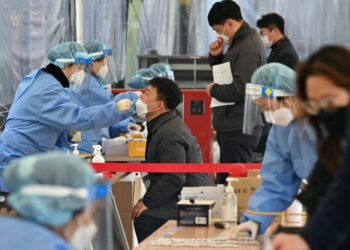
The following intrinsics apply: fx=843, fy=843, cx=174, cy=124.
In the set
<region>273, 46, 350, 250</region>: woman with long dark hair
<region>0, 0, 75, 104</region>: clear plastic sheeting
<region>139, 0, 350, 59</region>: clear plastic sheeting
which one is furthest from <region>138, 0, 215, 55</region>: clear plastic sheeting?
<region>273, 46, 350, 250</region>: woman with long dark hair

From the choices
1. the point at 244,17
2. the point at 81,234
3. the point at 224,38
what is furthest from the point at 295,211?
the point at 244,17

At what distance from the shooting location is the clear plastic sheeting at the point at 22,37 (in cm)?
654

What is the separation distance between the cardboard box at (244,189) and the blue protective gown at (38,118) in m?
1.41

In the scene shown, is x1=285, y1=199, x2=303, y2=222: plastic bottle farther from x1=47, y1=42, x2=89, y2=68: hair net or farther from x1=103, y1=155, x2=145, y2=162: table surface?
x1=103, y1=155, x2=145, y2=162: table surface

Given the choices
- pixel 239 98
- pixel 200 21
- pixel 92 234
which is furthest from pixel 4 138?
pixel 200 21

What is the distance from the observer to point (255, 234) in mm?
3459

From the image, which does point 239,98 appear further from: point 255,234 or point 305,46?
point 305,46

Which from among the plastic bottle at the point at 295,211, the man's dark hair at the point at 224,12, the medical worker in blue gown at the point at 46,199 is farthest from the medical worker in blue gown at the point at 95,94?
the medical worker in blue gown at the point at 46,199

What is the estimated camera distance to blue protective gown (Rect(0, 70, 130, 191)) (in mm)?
4973

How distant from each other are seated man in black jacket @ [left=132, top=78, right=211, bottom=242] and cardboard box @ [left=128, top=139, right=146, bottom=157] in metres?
0.97

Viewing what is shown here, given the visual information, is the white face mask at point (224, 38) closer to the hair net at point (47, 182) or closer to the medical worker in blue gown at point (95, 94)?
the medical worker in blue gown at point (95, 94)

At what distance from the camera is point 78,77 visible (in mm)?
5520

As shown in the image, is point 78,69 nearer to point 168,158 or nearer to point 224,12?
point 168,158

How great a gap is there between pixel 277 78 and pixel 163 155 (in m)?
1.58
